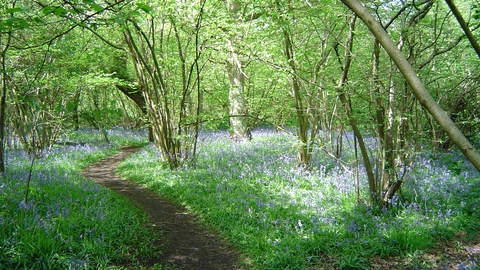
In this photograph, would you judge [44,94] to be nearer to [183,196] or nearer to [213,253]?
[183,196]

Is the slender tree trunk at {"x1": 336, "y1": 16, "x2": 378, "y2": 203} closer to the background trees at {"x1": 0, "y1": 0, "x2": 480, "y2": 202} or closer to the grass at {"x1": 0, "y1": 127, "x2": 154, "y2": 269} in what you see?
the background trees at {"x1": 0, "y1": 0, "x2": 480, "y2": 202}

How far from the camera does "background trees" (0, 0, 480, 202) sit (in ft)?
16.9

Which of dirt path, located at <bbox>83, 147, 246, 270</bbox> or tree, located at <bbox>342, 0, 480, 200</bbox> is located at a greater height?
tree, located at <bbox>342, 0, 480, 200</bbox>

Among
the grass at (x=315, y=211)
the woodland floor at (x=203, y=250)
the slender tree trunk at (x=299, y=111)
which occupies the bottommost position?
the woodland floor at (x=203, y=250)

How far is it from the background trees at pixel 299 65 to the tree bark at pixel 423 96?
0.05ft

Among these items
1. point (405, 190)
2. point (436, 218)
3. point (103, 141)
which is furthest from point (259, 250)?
point (103, 141)

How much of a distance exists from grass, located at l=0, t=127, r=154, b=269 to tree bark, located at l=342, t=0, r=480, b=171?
4017 millimetres

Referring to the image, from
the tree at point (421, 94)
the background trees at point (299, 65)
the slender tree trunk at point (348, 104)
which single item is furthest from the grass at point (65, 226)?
the tree at point (421, 94)

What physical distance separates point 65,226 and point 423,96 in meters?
4.96

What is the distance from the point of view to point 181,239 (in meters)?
5.56

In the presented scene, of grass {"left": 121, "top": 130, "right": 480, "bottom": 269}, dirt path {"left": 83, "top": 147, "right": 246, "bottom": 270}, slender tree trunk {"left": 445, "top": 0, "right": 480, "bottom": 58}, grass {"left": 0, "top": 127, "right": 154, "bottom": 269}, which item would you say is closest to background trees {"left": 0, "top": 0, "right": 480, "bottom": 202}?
slender tree trunk {"left": 445, "top": 0, "right": 480, "bottom": 58}

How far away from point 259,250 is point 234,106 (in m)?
9.41

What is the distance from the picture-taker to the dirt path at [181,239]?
15.7ft

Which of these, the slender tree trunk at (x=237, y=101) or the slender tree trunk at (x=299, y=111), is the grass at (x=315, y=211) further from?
the slender tree trunk at (x=237, y=101)
